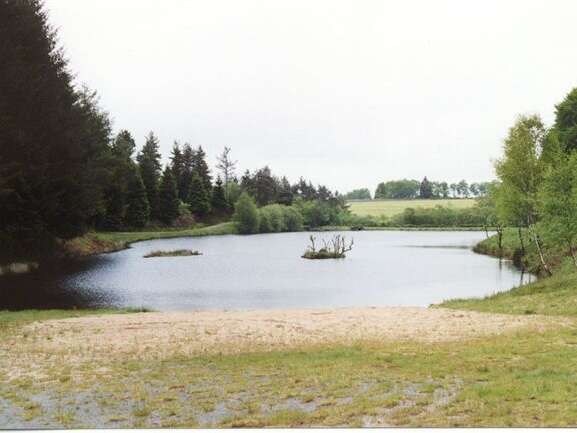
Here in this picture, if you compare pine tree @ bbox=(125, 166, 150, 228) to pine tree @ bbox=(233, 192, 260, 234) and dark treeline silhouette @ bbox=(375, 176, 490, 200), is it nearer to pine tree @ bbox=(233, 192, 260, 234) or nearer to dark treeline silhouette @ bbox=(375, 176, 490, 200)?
pine tree @ bbox=(233, 192, 260, 234)

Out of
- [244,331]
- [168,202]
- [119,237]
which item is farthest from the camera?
[168,202]

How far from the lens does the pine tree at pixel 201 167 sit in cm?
7569

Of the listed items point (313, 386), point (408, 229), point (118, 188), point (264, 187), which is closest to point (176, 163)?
Result: point (118, 188)

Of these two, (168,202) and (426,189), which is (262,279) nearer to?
(426,189)

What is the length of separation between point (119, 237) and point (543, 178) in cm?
4780

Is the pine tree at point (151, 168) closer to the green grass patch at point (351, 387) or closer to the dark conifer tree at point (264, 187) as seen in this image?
the dark conifer tree at point (264, 187)

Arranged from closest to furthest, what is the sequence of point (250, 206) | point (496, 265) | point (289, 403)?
1. point (289, 403)
2. point (496, 265)
3. point (250, 206)

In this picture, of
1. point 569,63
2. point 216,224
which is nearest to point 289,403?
point 569,63

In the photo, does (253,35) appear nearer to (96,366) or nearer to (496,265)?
(96,366)

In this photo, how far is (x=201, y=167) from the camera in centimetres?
8375

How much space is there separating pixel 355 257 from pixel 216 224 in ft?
87.6

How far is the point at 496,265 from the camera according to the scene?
46.2 meters

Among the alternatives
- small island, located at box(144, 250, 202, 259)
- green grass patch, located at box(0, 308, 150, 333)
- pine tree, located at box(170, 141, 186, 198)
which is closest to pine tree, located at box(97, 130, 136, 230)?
small island, located at box(144, 250, 202, 259)

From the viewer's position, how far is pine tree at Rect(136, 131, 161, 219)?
245ft
